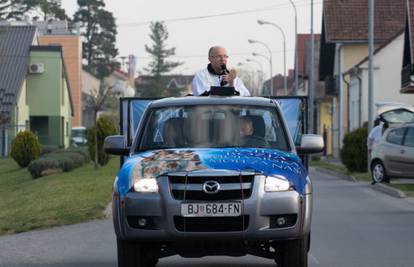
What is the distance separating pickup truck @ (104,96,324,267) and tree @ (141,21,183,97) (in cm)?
11196

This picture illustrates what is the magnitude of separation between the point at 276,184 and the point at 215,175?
0.55 metres

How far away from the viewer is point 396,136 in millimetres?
28109

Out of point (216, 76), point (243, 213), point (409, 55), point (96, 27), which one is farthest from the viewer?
point (96, 27)

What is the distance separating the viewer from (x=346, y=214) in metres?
18.6

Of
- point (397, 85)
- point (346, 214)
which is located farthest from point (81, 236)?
point (397, 85)

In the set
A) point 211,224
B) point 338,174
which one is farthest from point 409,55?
point 211,224

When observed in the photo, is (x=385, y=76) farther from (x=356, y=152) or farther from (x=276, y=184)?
(x=276, y=184)

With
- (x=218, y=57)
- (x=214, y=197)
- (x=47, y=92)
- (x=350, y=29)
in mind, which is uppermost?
(x=350, y=29)

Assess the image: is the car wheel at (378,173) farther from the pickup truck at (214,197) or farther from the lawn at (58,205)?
the pickup truck at (214,197)

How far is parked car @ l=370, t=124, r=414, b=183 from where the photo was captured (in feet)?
90.0

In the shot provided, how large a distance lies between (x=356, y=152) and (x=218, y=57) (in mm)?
24720

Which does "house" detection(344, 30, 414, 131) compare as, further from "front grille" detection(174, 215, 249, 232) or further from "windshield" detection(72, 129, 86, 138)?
"front grille" detection(174, 215, 249, 232)

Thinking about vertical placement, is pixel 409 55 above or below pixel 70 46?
below

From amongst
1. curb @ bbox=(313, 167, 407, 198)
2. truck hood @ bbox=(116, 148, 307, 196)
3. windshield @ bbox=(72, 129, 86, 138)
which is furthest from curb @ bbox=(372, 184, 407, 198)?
windshield @ bbox=(72, 129, 86, 138)
